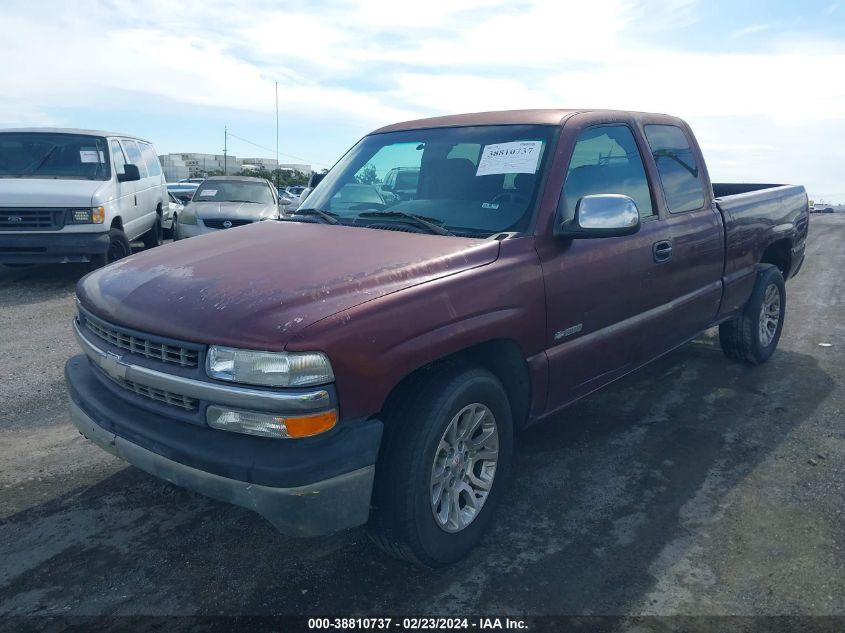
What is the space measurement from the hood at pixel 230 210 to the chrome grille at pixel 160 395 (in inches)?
344

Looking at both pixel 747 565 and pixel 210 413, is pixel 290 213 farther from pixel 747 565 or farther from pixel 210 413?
pixel 747 565

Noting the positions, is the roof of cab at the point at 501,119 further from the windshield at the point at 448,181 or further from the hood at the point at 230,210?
the hood at the point at 230,210

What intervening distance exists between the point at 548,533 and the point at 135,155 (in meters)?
9.74

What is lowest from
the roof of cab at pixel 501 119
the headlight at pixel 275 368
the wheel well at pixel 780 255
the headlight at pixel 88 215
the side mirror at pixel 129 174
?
the headlight at pixel 88 215

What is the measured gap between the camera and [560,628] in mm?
2518

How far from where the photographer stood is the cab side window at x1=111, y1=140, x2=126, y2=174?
959 centimetres

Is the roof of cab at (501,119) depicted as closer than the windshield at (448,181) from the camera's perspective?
No

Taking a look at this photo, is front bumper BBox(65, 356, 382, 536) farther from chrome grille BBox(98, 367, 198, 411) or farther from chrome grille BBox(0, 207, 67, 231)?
chrome grille BBox(0, 207, 67, 231)

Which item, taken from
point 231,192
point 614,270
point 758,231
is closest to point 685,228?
point 614,270

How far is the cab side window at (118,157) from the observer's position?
9594 mm

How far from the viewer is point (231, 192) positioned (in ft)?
40.1

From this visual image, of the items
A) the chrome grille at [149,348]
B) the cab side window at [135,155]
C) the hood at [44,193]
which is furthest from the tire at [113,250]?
the chrome grille at [149,348]

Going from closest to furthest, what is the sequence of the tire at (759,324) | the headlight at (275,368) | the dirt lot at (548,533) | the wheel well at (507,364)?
1. the headlight at (275,368)
2. the dirt lot at (548,533)
3. the wheel well at (507,364)
4. the tire at (759,324)

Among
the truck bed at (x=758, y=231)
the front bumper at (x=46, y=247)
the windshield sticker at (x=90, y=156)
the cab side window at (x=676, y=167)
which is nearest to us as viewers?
the cab side window at (x=676, y=167)
